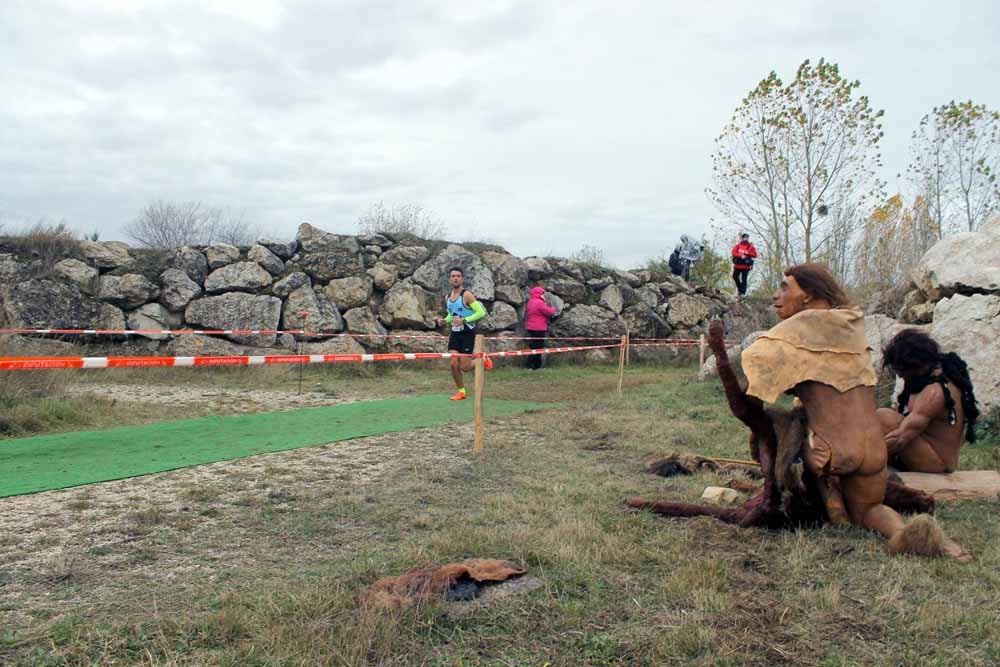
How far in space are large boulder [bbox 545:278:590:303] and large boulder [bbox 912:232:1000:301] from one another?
863 centimetres

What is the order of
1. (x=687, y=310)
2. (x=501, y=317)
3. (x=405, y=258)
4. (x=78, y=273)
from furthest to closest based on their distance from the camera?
(x=687, y=310) < (x=501, y=317) < (x=405, y=258) < (x=78, y=273)

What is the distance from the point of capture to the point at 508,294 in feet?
52.0

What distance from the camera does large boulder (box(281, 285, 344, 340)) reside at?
543 inches

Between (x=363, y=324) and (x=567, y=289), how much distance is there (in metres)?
4.86

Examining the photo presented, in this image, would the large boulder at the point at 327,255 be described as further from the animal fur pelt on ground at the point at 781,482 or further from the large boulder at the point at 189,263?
the animal fur pelt on ground at the point at 781,482

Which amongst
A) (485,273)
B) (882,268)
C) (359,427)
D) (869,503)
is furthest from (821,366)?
(882,268)

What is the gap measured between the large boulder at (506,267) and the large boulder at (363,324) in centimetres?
300

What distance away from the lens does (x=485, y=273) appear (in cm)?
1575

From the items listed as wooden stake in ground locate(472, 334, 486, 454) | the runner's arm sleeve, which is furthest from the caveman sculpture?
the runner's arm sleeve

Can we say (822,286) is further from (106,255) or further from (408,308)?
(106,255)

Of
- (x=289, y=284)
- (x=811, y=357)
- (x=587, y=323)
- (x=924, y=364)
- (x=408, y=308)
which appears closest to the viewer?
(x=811, y=357)

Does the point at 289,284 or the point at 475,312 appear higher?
the point at 289,284

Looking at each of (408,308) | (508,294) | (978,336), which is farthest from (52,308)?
(978,336)

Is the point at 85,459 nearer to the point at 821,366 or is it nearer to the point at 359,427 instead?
the point at 359,427
